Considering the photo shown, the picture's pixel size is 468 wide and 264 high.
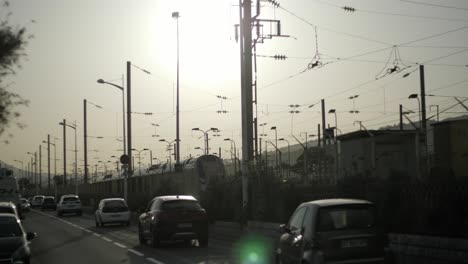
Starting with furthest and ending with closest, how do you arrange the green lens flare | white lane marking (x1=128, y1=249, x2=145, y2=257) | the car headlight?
white lane marking (x1=128, y1=249, x2=145, y2=257) < the green lens flare < the car headlight

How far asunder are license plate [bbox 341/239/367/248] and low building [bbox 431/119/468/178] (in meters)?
14.5

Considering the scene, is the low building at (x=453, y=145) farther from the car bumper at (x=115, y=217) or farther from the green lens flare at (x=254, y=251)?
the car bumper at (x=115, y=217)

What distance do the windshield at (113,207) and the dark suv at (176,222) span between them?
593 inches

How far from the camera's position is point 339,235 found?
11.3 metres

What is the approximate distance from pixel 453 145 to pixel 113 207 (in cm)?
2035

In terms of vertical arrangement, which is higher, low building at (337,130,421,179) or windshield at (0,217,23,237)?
low building at (337,130,421,179)

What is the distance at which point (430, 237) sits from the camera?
14383mm

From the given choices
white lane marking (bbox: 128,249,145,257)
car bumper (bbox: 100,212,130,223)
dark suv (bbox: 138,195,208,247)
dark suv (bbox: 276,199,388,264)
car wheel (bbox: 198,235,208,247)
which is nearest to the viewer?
dark suv (bbox: 276,199,388,264)

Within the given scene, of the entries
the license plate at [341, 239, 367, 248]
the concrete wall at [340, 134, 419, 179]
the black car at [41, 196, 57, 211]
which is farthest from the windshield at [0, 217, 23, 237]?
the black car at [41, 196, 57, 211]

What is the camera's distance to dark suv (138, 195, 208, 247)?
2277 centimetres

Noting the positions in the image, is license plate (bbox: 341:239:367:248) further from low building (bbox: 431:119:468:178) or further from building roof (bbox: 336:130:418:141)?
building roof (bbox: 336:130:418:141)

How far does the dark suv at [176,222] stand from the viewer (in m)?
22.8

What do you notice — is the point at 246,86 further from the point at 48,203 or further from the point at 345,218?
the point at 48,203

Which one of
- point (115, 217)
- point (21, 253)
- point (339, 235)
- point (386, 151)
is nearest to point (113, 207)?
point (115, 217)
